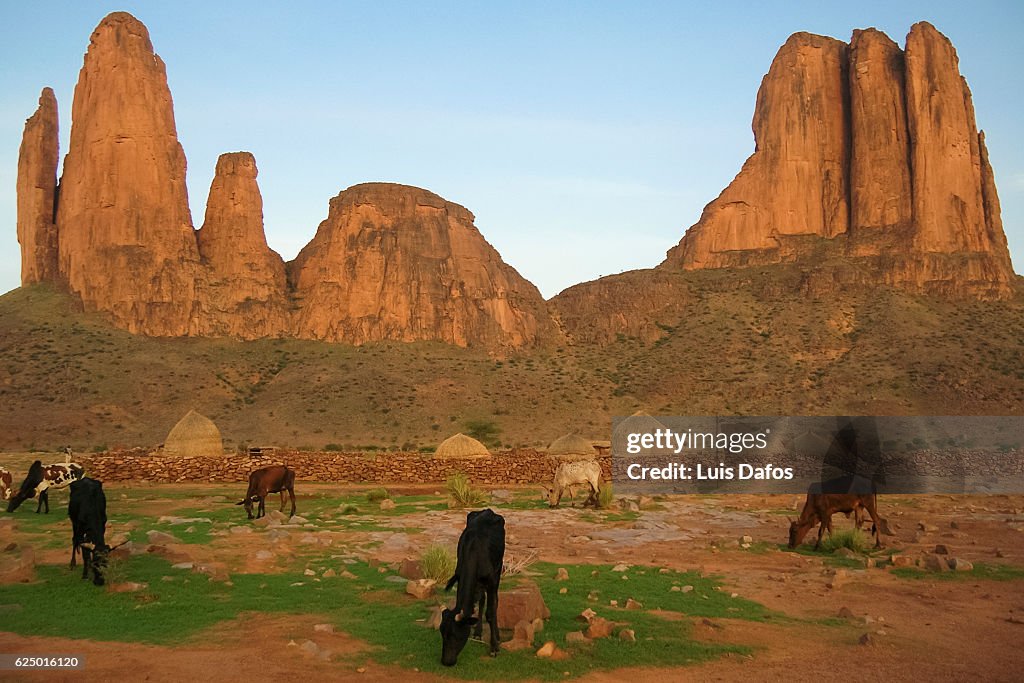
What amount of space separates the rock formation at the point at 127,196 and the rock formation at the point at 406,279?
12.7 m

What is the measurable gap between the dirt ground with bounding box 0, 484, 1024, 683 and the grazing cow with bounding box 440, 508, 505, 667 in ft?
1.72

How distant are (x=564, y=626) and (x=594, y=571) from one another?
11.3 feet

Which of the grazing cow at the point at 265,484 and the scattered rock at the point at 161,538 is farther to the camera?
the grazing cow at the point at 265,484

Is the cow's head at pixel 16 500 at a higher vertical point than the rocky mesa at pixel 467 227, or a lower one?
lower

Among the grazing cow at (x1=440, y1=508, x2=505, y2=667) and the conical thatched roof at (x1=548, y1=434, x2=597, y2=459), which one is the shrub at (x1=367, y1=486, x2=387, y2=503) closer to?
the conical thatched roof at (x1=548, y1=434, x2=597, y2=459)

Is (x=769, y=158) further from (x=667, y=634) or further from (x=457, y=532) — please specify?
(x=667, y=634)

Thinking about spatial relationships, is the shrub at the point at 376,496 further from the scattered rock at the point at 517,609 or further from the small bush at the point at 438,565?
the scattered rock at the point at 517,609

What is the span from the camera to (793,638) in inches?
393

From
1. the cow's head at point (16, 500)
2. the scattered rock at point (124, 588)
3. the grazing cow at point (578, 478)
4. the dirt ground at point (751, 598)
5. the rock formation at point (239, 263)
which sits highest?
the rock formation at point (239, 263)

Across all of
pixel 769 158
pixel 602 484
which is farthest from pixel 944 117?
pixel 602 484

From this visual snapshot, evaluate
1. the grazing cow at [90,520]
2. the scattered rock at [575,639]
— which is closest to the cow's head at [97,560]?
the grazing cow at [90,520]

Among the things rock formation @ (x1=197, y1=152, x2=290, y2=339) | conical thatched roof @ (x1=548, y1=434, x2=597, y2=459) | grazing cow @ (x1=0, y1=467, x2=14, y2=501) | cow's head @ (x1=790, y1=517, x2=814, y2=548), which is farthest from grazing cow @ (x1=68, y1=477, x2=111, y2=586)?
rock formation @ (x1=197, y1=152, x2=290, y2=339)

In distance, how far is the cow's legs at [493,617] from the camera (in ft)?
29.6

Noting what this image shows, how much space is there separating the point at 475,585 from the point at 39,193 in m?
91.6
